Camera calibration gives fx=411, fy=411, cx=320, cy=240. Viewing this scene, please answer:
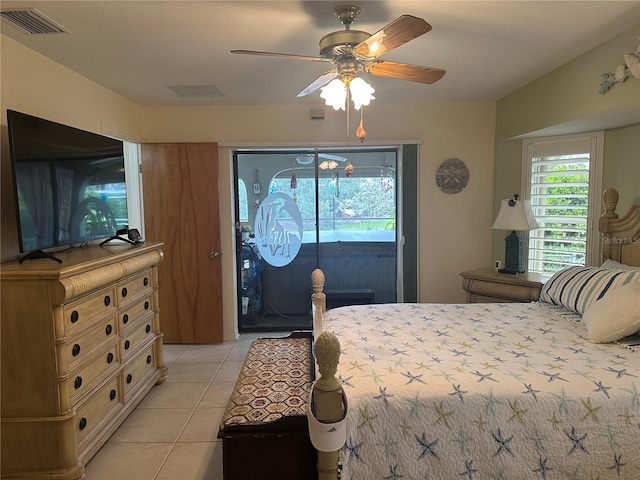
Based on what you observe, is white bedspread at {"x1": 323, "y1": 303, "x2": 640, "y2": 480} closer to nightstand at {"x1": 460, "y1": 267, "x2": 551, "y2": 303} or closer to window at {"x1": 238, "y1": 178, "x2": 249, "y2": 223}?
nightstand at {"x1": 460, "y1": 267, "x2": 551, "y2": 303}

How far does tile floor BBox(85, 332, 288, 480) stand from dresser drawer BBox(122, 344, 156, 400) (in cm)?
22

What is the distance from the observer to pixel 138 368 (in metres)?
3.00

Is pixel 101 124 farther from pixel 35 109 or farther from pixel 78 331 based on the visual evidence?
pixel 78 331

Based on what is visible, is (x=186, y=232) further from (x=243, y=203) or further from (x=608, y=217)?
(x=608, y=217)

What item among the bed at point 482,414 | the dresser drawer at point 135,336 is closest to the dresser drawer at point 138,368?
the dresser drawer at point 135,336

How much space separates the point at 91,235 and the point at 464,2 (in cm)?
270

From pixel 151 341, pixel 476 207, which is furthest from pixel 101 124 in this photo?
pixel 476 207

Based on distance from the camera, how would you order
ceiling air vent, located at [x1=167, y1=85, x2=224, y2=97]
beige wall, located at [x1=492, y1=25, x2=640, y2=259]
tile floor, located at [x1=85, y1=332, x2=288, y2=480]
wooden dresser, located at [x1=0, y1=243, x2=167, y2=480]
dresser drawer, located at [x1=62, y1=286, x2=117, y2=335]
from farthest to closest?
ceiling air vent, located at [x1=167, y1=85, x2=224, y2=97] → beige wall, located at [x1=492, y1=25, x2=640, y2=259] → tile floor, located at [x1=85, y1=332, x2=288, y2=480] → dresser drawer, located at [x1=62, y1=286, x2=117, y2=335] → wooden dresser, located at [x1=0, y1=243, x2=167, y2=480]

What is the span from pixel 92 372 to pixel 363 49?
7.55 feet

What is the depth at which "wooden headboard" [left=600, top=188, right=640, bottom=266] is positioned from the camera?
2.85m

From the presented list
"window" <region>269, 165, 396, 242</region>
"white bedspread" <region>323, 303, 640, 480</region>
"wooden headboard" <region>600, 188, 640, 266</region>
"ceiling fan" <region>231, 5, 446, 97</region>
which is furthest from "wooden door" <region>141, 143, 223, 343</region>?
"wooden headboard" <region>600, 188, 640, 266</region>

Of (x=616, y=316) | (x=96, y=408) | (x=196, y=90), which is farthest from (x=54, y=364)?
(x=616, y=316)

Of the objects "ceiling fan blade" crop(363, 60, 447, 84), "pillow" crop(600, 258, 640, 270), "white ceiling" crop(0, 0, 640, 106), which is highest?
"white ceiling" crop(0, 0, 640, 106)

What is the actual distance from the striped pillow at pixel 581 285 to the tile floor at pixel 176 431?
7.82 ft
